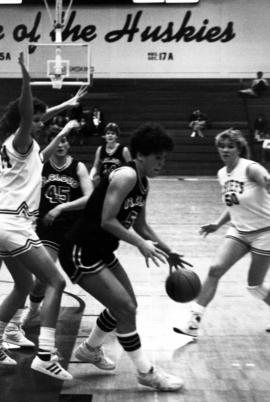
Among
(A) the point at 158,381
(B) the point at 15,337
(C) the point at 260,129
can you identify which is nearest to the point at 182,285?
(A) the point at 158,381

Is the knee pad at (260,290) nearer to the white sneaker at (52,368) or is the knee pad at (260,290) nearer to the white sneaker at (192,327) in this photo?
the white sneaker at (192,327)

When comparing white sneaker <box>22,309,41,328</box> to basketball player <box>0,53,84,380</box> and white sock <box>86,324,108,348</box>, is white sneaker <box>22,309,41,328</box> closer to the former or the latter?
white sock <box>86,324,108,348</box>

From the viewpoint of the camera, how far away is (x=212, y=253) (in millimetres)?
8078

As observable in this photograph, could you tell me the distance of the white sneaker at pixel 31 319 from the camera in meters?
5.07

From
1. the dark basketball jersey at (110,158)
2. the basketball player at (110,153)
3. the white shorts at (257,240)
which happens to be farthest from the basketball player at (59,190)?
the dark basketball jersey at (110,158)

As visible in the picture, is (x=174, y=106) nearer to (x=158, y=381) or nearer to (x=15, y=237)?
(x=15, y=237)

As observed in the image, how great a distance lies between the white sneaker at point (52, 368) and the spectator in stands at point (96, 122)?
15.8 m

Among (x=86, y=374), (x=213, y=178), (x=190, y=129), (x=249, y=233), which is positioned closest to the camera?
(x=86, y=374)

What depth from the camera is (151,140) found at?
11.4ft

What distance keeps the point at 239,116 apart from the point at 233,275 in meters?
14.8

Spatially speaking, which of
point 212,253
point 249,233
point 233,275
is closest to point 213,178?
point 212,253

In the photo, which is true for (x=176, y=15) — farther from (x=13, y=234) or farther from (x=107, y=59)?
(x=13, y=234)

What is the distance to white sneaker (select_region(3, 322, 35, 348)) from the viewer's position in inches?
176

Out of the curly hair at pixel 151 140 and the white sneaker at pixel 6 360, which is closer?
the curly hair at pixel 151 140
